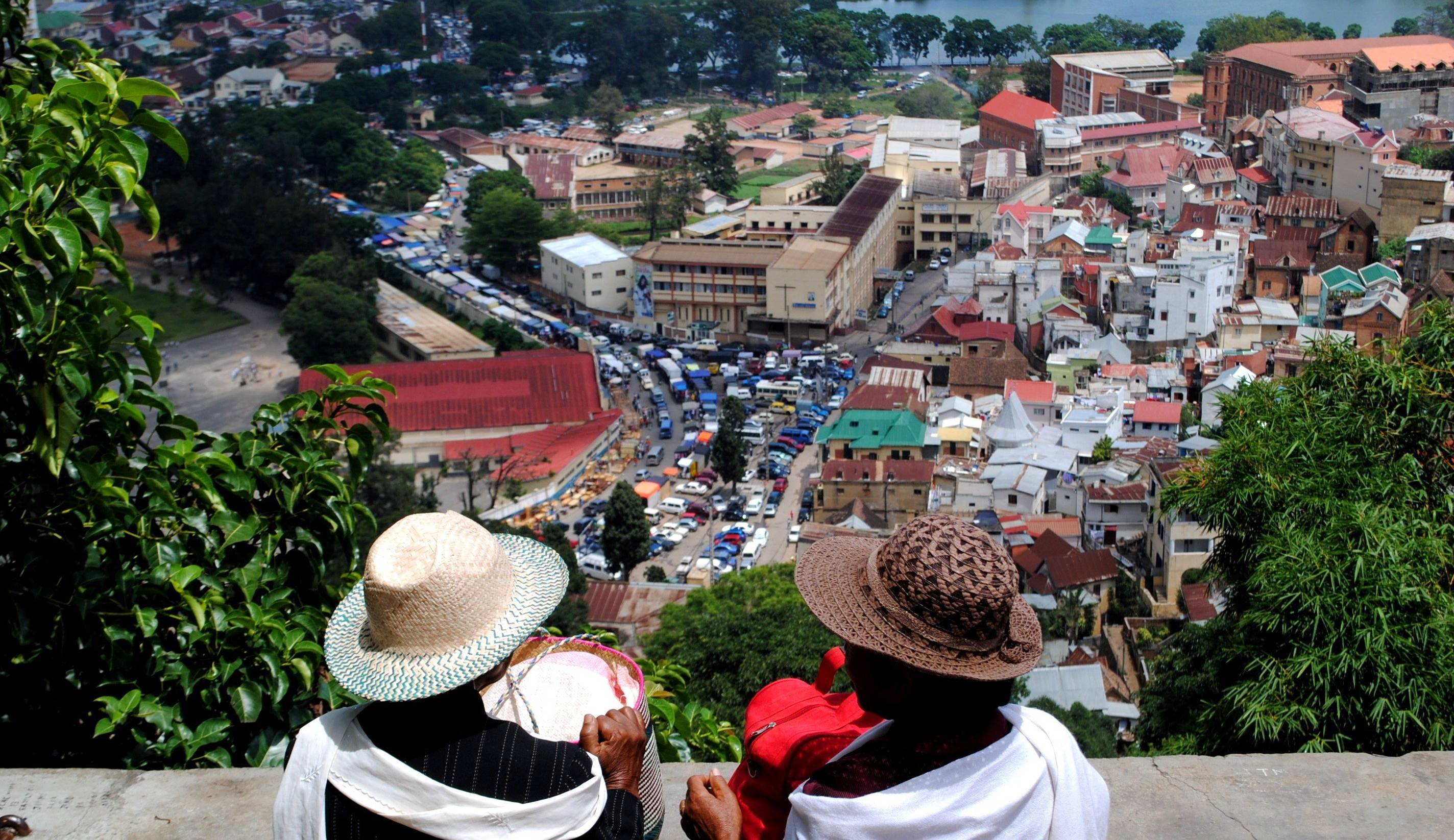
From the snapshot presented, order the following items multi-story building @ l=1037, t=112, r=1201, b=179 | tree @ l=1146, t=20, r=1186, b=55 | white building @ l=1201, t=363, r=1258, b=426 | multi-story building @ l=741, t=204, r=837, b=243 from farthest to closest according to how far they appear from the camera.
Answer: tree @ l=1146, t=20, r=1186, b=55, multi-story building @ l=1037, t=112, r=1201, b=179, multi-story building @ l=741, t=204, r=837, b=243, white building @ l=1201, t=363, r=1258, b=426

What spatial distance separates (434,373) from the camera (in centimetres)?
1439

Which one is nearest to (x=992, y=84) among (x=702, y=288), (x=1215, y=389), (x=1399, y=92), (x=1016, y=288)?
(x=1399, y=92)

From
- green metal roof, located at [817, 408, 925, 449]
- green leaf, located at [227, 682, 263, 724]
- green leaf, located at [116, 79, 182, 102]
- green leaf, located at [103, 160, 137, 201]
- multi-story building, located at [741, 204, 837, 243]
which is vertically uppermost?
green leaf, located at [116, 79, 182, 102]

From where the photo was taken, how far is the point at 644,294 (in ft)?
56.4

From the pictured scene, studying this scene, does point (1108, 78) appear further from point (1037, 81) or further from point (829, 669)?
point (829, 669)

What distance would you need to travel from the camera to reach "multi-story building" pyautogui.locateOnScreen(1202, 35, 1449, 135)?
22.6 metres

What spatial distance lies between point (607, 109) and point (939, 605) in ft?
92.4

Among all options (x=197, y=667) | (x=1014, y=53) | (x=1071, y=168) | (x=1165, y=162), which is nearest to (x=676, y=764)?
(x=197, y=667)

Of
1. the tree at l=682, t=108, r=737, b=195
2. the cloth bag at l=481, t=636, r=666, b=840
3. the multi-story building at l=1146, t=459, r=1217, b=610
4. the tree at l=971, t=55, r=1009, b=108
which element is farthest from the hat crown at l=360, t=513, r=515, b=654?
the tree at l=971, t=55, r=1009, b=108

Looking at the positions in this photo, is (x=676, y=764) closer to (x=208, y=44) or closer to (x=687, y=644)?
(x=687, y=644)

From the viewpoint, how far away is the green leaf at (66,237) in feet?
5.24

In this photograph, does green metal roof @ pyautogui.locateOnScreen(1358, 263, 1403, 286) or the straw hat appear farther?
green metal roof @ pyautogui.locateOnScreen(1358, 263, 1403, 286)

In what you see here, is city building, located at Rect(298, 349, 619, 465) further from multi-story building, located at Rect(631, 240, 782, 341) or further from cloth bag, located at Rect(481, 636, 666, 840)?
cloth bag, located at Rect(481, 636, 666, 840)

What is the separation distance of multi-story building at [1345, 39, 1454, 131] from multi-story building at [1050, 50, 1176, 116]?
4.71 metres
